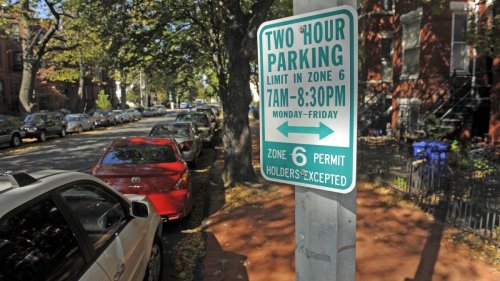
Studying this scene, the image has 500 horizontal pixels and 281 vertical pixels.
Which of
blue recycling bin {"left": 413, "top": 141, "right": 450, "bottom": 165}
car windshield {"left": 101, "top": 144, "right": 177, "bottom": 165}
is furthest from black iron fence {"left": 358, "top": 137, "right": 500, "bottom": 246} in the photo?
car windshield {"left": 101, "top": 144, "right": 177, "bottom": 165}

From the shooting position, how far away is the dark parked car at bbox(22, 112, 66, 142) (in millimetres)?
22500

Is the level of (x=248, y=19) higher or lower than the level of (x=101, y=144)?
higher

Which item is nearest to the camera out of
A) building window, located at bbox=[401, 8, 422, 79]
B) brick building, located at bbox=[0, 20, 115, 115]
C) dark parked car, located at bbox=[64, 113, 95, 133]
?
building window, located at bbox=[401, 8, 422, 79]

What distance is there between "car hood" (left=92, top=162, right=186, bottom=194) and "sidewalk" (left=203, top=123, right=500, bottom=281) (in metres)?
1.02

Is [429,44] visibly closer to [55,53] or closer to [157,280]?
[157,280]

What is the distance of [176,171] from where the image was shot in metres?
6.85

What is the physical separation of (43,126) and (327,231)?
2446 cm

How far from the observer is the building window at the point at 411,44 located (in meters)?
15.8

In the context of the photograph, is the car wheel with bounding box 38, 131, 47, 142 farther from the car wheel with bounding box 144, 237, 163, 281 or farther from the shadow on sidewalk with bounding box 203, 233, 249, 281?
the car wheel with bounding box 144, 237, 163, 281

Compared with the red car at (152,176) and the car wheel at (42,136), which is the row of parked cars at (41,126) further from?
the red car at (152,176)

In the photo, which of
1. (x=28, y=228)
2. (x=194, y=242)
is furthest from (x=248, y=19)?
(x=28, y=228)

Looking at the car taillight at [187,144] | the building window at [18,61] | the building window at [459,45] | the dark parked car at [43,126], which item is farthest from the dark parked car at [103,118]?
the building window at [459,45]

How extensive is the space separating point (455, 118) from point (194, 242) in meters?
11.4

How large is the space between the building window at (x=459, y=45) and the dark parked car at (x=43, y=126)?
20720 mm
